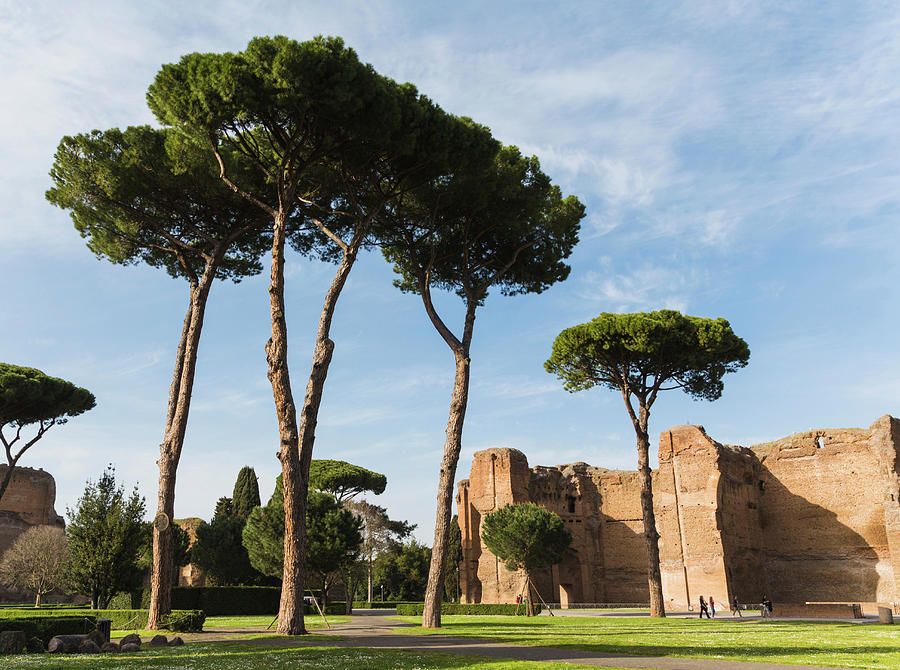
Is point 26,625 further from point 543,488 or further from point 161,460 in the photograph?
point 543,488

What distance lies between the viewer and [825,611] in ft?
77.9

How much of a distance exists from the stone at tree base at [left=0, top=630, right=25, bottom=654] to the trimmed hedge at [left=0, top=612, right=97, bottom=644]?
52cm

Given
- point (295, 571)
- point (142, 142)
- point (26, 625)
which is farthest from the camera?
point (142, 142)

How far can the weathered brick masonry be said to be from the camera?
30797 millimetres

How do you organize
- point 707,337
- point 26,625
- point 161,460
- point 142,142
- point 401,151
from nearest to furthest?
point 26,625, point 401,151, point 161,460, point 142,142, point 707,337

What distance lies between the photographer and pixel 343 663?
7.67 m

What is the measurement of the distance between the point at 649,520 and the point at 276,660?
15410mm

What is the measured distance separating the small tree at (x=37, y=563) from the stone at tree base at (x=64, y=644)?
2582cm

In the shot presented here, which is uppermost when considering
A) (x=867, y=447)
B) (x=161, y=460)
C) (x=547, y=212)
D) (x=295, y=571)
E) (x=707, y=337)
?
(x=547, y=212)

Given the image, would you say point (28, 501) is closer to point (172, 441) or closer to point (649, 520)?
point (172, 441)

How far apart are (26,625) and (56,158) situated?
1164cm

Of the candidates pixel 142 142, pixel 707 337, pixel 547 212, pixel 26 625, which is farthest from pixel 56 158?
pixel 707 337

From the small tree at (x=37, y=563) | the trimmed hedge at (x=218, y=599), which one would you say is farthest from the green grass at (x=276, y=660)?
the small tree at (x=37, y=563)

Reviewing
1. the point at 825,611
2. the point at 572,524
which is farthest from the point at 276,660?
the point at 572,524
